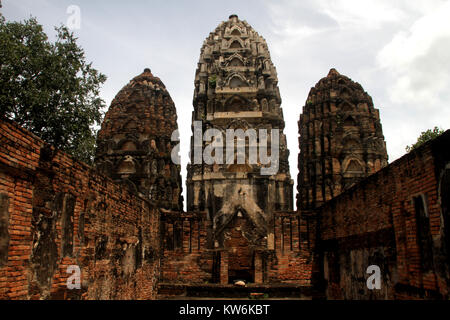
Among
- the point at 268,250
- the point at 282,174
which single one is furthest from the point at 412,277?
the point at 282,174

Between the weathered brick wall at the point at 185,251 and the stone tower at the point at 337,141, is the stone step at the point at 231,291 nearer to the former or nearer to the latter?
the weathered brick wall at the point at 185,251

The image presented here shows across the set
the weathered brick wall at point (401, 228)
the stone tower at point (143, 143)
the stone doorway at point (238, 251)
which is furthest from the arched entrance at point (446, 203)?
the stone tower at point (143, 143)

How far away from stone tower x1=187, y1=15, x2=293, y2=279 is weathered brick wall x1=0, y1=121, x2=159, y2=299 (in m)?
9.03

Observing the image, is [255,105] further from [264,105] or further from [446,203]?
[446,203]

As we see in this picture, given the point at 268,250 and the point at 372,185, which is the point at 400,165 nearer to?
the point at 372,185

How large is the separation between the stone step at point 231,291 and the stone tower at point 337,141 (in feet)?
41.8

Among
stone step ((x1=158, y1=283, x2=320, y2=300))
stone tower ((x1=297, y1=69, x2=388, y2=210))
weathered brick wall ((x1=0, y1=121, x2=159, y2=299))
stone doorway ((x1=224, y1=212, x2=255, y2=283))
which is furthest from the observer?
stone tower ((x1=297, y1=69, x2=388, y2=210))

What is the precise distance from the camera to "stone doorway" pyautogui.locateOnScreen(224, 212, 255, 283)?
1847 cm

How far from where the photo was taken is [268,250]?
1653cm

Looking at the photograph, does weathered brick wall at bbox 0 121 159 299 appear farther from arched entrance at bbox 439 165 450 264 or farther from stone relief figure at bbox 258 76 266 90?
stone relief figure at bbox 258 76 266 90

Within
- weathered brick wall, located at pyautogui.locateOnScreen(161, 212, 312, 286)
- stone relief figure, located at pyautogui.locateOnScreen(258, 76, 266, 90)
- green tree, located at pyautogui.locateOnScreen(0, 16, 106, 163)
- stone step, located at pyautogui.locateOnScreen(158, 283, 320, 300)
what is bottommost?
stone step, located at pyautogui.locateOnScreen(158, 283, 320, 300)

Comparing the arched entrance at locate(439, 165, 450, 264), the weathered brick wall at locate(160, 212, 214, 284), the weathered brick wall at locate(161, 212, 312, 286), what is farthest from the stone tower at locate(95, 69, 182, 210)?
the arched entrance at locate(439, 165, 450, 264)

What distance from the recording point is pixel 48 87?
1661 centimetres

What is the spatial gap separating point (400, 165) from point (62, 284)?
6568 millimetres
